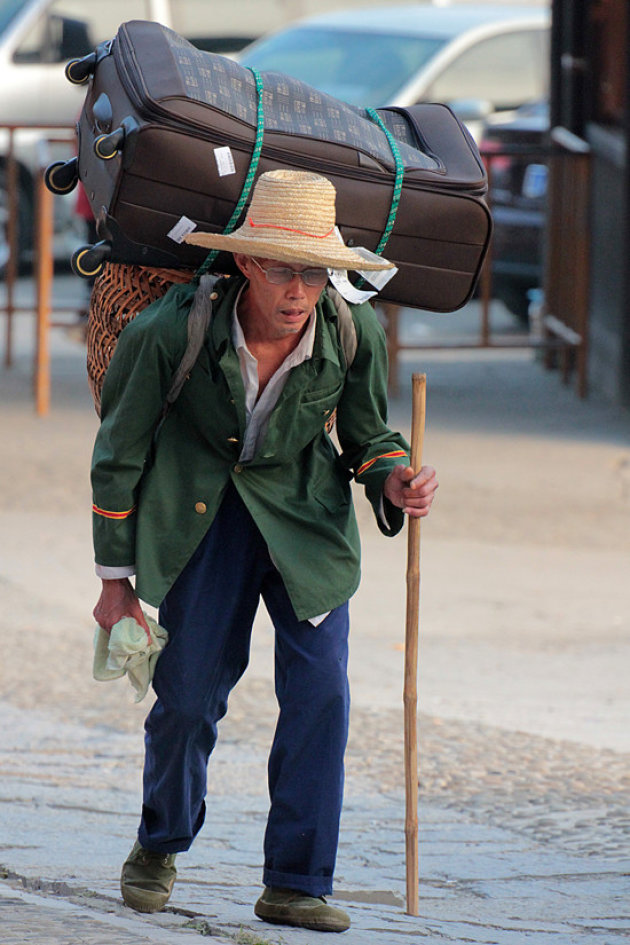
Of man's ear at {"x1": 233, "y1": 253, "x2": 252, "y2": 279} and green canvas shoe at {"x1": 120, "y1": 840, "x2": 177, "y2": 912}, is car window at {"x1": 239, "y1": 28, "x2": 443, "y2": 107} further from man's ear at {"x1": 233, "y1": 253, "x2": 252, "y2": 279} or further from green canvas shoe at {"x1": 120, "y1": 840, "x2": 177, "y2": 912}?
green canvas shoe at {"x1": 120, "y1": 840, "x2": 177, "y2": 912}

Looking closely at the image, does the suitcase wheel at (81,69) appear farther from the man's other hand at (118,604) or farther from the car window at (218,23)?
the car window at (218,23)

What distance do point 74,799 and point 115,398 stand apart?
56.0 inches

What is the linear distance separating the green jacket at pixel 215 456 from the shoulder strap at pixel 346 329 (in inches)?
0.5

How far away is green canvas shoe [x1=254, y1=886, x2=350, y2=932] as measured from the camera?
3.39 meters

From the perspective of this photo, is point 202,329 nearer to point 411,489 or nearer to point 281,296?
point 281,296

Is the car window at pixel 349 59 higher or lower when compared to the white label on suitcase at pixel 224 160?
lower

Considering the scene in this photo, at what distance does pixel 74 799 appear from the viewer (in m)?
4.28

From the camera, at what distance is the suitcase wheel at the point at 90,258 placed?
339 centimetres

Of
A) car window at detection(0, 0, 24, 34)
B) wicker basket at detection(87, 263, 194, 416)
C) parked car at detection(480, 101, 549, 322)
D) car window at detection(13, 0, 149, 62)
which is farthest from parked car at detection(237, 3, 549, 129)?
wicker basket at detection(87, 263, 194, 416)

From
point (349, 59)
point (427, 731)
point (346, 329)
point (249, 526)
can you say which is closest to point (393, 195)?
point (346, 329)

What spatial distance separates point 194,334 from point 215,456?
0.94 ft

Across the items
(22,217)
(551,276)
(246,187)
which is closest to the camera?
(246,187)

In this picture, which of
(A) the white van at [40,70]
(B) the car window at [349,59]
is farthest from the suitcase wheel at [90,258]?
(A) the white van at [40,70]

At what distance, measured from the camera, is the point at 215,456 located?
3.39 meters
